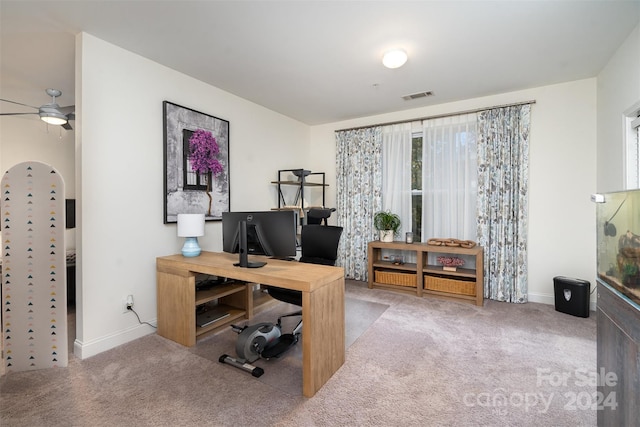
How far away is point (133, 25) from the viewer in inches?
86.5

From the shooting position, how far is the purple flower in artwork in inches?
119

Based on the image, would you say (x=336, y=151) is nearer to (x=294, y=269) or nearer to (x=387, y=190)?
(x=387, y=190)

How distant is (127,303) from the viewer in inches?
101

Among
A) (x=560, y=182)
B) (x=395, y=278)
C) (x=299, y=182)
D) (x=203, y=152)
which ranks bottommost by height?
(x=395, y=278)

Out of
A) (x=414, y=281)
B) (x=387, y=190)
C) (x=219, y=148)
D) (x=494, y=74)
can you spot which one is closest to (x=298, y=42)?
(x=219, y=148)

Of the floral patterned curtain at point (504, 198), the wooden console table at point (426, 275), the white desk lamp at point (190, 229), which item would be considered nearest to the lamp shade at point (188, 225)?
the white desk lamp at point (190, 229)

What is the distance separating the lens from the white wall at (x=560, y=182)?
10.6 ft

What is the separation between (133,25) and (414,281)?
413 centimetres

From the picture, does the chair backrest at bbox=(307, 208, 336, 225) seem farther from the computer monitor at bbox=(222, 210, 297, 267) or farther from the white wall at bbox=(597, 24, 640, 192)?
the white wall at bbox=(597, 24, 640, 192)

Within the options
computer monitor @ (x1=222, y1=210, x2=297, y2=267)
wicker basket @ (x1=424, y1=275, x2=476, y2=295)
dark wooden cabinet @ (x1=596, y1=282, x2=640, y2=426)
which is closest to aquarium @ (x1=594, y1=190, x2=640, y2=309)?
dark wooden cabinet @ (x1=596, y1=282, x2=640, y2=426)

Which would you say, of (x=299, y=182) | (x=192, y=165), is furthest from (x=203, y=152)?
(x=299, y=182)

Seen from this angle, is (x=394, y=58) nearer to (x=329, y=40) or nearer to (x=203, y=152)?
(x=329, y=40)

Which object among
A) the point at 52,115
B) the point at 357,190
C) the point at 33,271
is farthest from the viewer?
the point at 357,190

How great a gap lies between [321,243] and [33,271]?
2.43 metres
